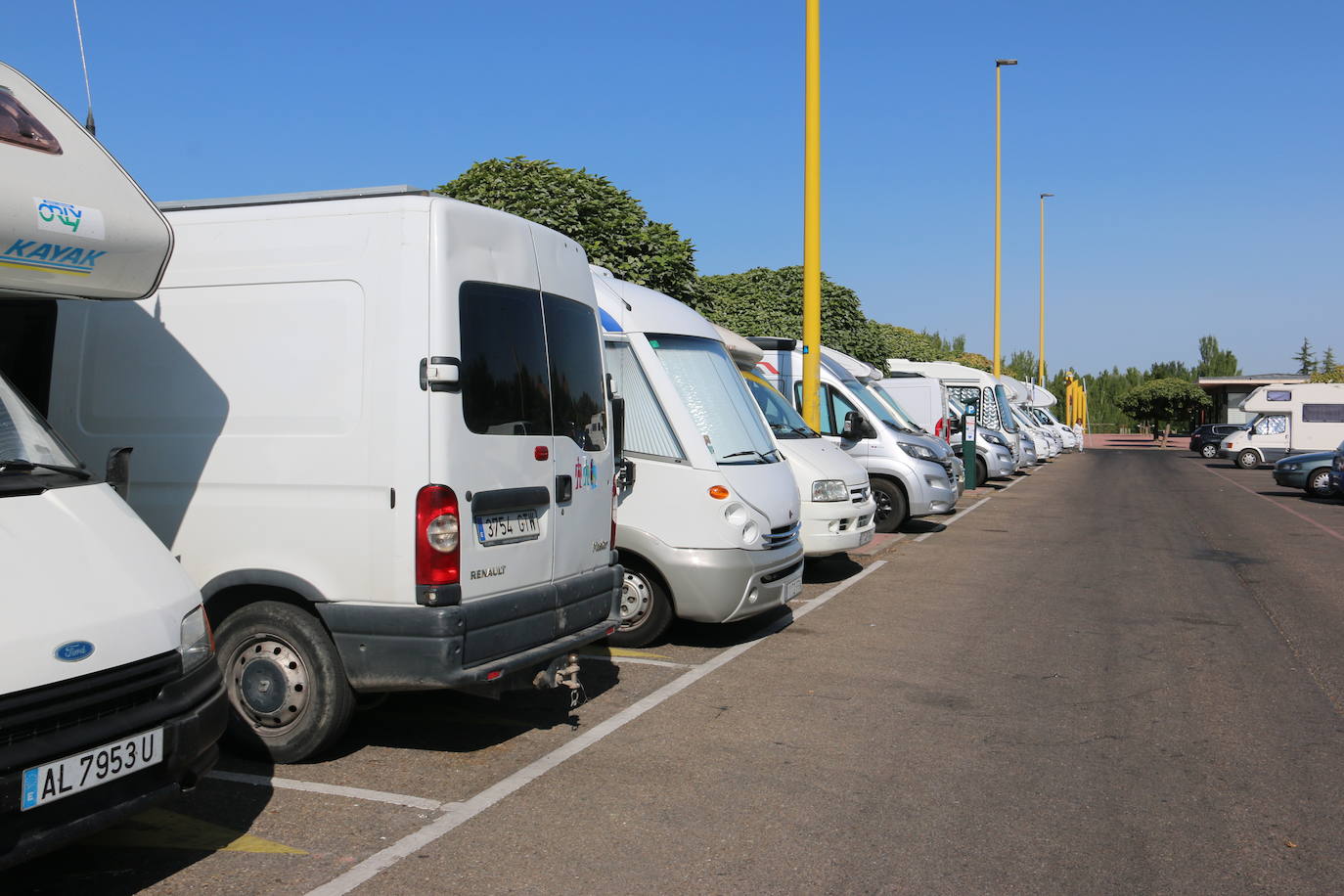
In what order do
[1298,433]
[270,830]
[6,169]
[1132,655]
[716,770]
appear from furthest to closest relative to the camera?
1. [1298,433]
2. [1132,655]
3. [716,770]
4. [270,830]
5. [6,169]

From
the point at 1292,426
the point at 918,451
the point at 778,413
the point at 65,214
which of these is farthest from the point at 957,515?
the point at 1292,426

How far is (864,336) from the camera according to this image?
32344 mm

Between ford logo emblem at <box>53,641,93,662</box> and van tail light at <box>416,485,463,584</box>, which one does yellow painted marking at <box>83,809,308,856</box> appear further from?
van tail light at <box>416,485,463,584</box>

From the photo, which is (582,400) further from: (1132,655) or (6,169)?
(1132,655)

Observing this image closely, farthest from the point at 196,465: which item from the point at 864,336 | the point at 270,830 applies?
the point at 864,336

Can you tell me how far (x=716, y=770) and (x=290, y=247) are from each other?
10.5ft

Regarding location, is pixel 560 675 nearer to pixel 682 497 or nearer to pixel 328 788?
pixel 328 788

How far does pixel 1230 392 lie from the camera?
7531 centimetres

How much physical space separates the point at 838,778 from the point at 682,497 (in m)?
3.07

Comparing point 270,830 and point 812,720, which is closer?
point 270,830

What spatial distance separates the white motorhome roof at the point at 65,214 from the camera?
4441 millimetres

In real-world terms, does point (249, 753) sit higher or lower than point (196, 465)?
lower

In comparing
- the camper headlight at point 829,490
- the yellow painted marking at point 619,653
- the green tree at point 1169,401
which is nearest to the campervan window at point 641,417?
the yellow painted marking at point 619,653

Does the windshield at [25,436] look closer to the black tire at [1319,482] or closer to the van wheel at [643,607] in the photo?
the van wheel at [643,607]
